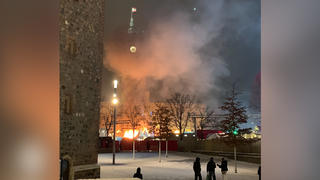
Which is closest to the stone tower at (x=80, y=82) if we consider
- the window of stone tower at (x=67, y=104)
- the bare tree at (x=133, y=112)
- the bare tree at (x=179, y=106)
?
the window of stone tower at (x=67, y=104)

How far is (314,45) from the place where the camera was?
6.51ft

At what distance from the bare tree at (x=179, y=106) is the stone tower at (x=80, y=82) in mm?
44640

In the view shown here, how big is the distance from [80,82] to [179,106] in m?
49.9

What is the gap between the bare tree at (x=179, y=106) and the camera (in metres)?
64.1

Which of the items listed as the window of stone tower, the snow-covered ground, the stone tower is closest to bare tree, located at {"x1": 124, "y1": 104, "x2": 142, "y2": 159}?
the snow-covered ground

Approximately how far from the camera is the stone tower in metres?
16.4

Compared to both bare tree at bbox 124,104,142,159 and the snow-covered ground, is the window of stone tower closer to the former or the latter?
the snow-covered ground

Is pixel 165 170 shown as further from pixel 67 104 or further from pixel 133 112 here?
pixel 133 112

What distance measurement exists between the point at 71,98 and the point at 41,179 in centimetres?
1517

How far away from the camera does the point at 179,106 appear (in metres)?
66.9

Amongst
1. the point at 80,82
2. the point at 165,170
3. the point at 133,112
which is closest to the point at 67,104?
the point at 80,82

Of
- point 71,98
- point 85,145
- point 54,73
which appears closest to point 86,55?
point 71,98

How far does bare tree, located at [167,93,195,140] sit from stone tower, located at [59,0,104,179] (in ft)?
146

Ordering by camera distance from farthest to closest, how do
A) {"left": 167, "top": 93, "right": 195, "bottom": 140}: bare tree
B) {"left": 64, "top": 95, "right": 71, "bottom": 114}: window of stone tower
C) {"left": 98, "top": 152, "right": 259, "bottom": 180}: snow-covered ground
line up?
{"left": 167, "top": 93, "right": 195, "bottom": 140}: bare tree
{"left": 98, "top": 152, "right": 259, "bottom": 180}: snow-covered ground
{"left": 64, "top": 95, "right": 71, "bottom": 114}: window of stone tower
